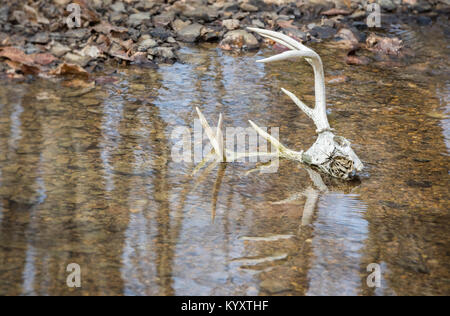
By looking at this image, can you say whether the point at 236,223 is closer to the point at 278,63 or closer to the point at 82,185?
the point at 82,185

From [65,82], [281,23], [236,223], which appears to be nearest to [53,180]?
[236,223]

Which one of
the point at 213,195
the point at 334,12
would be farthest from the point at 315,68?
the point at 334,12

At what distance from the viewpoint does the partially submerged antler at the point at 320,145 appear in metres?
5.12

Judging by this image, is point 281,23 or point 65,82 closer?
point 65,82

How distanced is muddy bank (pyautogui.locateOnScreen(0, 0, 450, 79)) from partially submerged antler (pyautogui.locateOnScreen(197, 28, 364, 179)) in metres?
3.13

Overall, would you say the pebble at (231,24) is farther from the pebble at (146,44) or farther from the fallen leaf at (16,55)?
the fallen leaf at (16,55)

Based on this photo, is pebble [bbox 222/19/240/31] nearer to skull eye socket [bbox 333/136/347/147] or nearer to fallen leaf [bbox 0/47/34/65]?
fallen leaf [bbox 0/47/34/65]

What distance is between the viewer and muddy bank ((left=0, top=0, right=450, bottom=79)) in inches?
315

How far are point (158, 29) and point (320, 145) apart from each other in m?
4.36

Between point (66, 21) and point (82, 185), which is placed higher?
point (66, 21)

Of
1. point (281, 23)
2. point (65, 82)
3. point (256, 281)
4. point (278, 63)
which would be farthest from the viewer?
point (281, 23)

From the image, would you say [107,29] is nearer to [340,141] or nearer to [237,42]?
[237,42]

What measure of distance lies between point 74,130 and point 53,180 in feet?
3.54

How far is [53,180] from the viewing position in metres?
5.07
